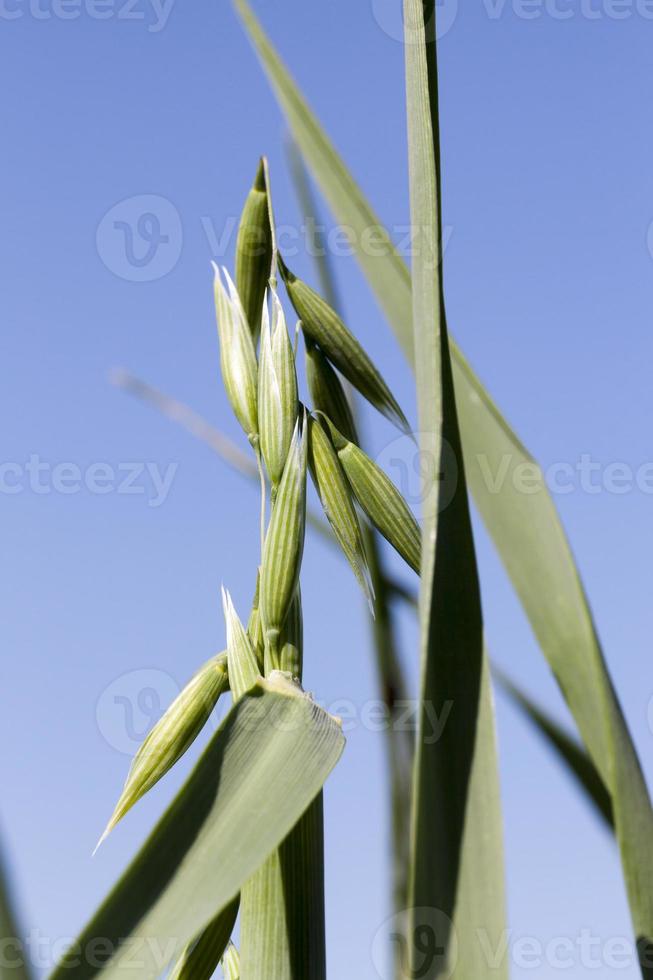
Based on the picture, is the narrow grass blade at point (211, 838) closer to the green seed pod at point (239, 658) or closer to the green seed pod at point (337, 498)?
the green seed pod at point (239, 658)

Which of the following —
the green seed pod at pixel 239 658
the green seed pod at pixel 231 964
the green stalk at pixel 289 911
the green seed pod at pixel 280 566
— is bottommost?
the green seed pod at pixel 231 964

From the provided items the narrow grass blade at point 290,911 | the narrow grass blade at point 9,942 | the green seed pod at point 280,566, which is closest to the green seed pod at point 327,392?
the green seed pod at point 280,566

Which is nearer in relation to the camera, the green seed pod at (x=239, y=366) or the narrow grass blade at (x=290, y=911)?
the narrow grass blade at (x=290, y=911)

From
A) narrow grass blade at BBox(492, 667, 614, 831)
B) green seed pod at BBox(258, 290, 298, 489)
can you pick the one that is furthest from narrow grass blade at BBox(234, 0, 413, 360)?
narrow grass blade at BBox(492, 667, 614, 831)

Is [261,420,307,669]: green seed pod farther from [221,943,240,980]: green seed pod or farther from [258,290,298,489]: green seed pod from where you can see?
[221,943,240,980]: green seed pod

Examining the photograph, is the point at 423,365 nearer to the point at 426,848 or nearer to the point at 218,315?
the point at 426,848

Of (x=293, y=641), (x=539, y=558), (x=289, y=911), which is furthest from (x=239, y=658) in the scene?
(x=539, y=558)

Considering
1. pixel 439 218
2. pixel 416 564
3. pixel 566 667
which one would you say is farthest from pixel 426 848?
pixel 416 564
